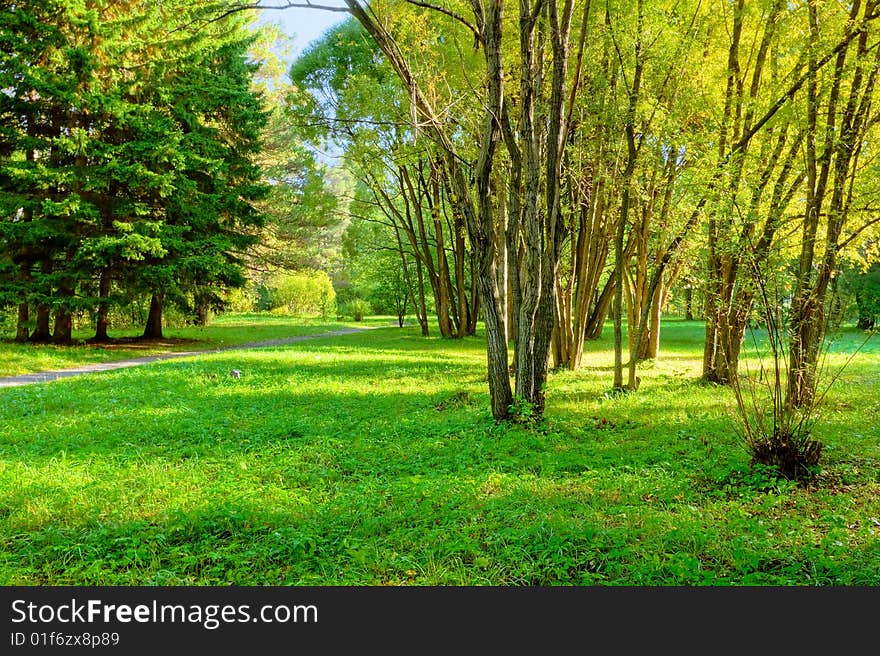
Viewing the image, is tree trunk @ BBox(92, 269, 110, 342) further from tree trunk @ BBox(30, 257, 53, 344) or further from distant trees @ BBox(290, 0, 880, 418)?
distant trees @ BBox(290, 0, 880, 418)

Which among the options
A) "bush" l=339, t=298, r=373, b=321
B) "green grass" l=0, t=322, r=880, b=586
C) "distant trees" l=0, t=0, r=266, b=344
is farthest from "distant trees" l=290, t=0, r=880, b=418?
"bush" l=339, t=298, r=373, b=321

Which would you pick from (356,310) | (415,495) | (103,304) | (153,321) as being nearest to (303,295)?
(356,310)

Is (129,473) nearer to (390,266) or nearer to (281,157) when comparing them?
(390,266)

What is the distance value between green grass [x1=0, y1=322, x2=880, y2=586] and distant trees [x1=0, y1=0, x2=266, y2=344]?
7.60 metres

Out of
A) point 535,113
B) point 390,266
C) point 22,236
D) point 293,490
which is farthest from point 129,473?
point 390,266

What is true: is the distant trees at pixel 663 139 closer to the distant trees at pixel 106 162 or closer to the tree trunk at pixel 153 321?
the distant trees at pixel 106 162

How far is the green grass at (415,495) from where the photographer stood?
3.13 metres

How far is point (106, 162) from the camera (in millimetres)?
14984

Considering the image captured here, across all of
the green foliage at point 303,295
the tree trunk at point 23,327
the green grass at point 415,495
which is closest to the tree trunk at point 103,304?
the tree trunk at point 23,327

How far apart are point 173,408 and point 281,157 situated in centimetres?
2285

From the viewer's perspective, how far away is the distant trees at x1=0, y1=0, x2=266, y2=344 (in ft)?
45.1

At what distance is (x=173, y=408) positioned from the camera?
24.4 feet

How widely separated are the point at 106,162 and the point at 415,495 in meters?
15.0

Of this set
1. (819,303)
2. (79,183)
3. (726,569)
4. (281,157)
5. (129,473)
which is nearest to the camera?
(726,569)
